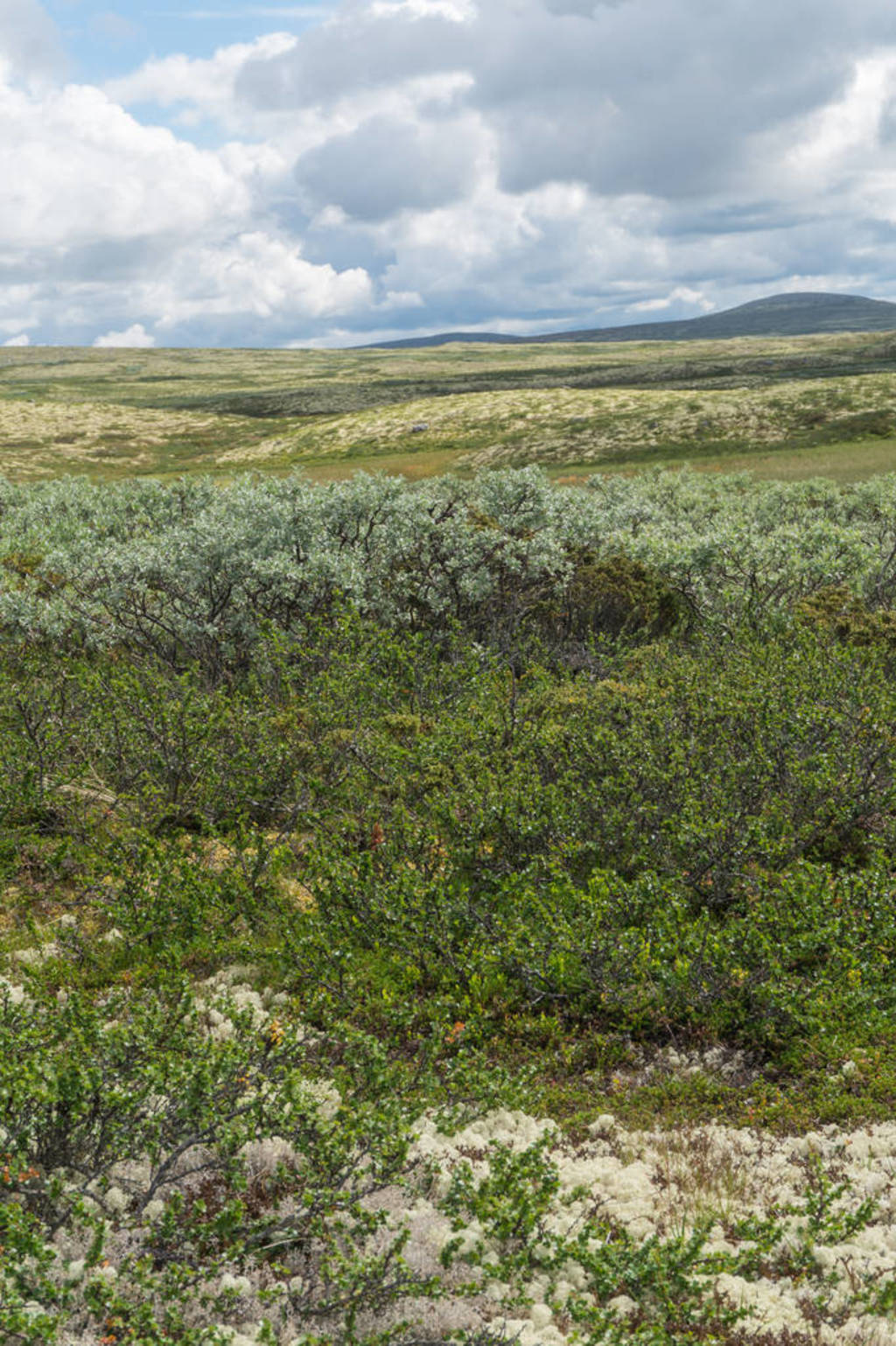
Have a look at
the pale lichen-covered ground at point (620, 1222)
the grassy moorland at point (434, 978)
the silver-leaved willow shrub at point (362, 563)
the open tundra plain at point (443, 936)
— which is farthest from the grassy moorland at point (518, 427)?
the pale lichen-covered ground at point (620, 1222)

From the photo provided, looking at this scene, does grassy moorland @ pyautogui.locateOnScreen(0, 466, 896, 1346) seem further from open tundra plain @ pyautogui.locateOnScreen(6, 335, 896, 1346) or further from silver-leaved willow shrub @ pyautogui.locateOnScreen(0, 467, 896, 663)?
silver-leaved willow shrub @ pyautogui.locateOnScreen(0, 467, 896, 663)

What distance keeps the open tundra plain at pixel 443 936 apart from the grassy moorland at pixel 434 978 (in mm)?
52

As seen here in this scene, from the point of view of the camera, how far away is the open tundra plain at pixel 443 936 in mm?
5406

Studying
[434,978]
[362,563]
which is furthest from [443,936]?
[362,563]

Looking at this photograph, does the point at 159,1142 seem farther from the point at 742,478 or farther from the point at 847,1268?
the point at 742,478

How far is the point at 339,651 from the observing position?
1850 centimetres

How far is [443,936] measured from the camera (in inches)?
365

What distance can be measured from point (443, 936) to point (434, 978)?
1.61 ft

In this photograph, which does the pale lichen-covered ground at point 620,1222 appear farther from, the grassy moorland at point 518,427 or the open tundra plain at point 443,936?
the grassy moorland at point 518,427

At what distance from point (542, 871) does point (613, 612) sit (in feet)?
45.3

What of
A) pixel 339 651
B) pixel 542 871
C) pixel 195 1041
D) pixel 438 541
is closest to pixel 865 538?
pixel 438 541

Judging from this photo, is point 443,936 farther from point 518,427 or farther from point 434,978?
point 518,427

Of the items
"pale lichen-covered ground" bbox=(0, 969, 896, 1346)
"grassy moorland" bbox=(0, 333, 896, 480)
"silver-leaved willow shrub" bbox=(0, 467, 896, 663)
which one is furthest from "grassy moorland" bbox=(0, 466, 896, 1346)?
"grassy moorland" bbox=(0, 333, 896, 480)

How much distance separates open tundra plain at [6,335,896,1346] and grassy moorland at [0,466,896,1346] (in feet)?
0.17
